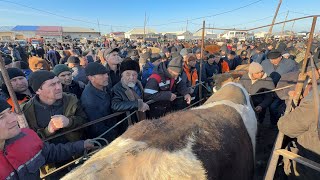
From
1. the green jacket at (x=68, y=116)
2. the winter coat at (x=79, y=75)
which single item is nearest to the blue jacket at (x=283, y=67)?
the winter coat at (x=79, y=75)

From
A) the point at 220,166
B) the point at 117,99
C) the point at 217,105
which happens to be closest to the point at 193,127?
the point at 220,166

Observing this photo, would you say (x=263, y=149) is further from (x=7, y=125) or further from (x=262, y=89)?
(x=7, y=125)

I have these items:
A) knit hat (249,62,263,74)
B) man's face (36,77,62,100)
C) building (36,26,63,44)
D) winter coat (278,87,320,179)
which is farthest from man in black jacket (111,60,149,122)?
building (36,26,63,44)

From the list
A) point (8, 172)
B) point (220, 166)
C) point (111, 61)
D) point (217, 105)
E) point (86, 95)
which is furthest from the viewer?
point (111, 61)

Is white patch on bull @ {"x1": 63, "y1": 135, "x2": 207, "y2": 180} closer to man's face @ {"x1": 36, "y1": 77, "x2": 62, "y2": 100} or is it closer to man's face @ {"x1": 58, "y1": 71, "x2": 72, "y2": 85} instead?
man's face @ {"x1": 36, "y1": 77, "x2": 62, "y2": 100}

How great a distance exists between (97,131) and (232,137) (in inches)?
76.1

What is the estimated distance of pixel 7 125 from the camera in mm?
1744

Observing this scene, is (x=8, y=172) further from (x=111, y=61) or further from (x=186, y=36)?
(x=186, y=36)

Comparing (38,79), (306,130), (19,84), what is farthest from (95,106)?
(306,130)

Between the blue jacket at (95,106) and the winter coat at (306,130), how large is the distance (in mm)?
2371

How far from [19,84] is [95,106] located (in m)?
1.24

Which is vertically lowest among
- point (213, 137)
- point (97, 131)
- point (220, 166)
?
point (97, 131)

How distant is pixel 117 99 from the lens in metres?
3.47

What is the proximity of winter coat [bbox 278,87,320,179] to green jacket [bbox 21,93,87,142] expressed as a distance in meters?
2.47
